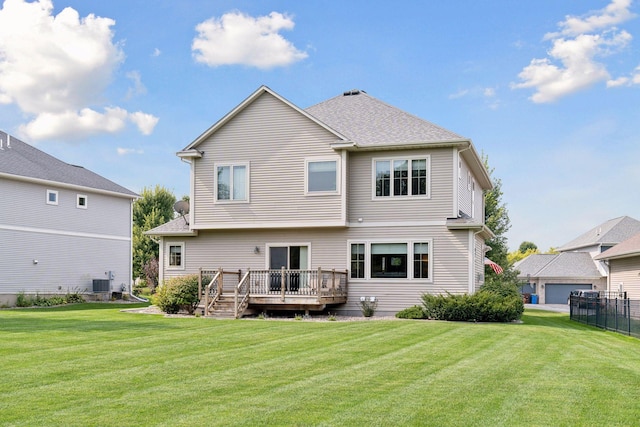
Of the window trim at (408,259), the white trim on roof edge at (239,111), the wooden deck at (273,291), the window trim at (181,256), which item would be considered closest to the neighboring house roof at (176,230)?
the window trim at (181,256)

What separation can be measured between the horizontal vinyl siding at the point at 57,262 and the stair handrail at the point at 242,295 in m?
12.0

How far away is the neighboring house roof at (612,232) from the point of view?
53250mm

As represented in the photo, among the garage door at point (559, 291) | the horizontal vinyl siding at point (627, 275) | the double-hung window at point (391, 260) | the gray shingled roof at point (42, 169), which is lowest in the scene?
→ the garage door at point (559, 291)

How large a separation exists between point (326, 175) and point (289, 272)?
3.73 m

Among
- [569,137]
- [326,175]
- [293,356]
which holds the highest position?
[569,137]

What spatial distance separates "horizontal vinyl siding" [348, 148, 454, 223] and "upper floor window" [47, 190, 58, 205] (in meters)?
15.6

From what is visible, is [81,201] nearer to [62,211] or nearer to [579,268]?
[62,211]

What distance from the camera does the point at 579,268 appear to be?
54.9 metres

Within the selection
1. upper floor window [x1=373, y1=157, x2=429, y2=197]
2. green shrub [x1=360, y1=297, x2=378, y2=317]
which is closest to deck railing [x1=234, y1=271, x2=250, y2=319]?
green shrub [x1=360, y1=297, x2=378, y2=317]

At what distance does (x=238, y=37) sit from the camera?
2266cm

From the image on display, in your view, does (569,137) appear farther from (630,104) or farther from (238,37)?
(238,37)

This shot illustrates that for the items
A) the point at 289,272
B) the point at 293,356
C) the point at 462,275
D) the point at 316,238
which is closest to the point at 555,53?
the point at 462,275

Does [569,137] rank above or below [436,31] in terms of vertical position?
below

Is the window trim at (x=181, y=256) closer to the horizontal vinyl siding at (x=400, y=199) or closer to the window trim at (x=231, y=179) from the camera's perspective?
the window trim at (x=231, y=179)
